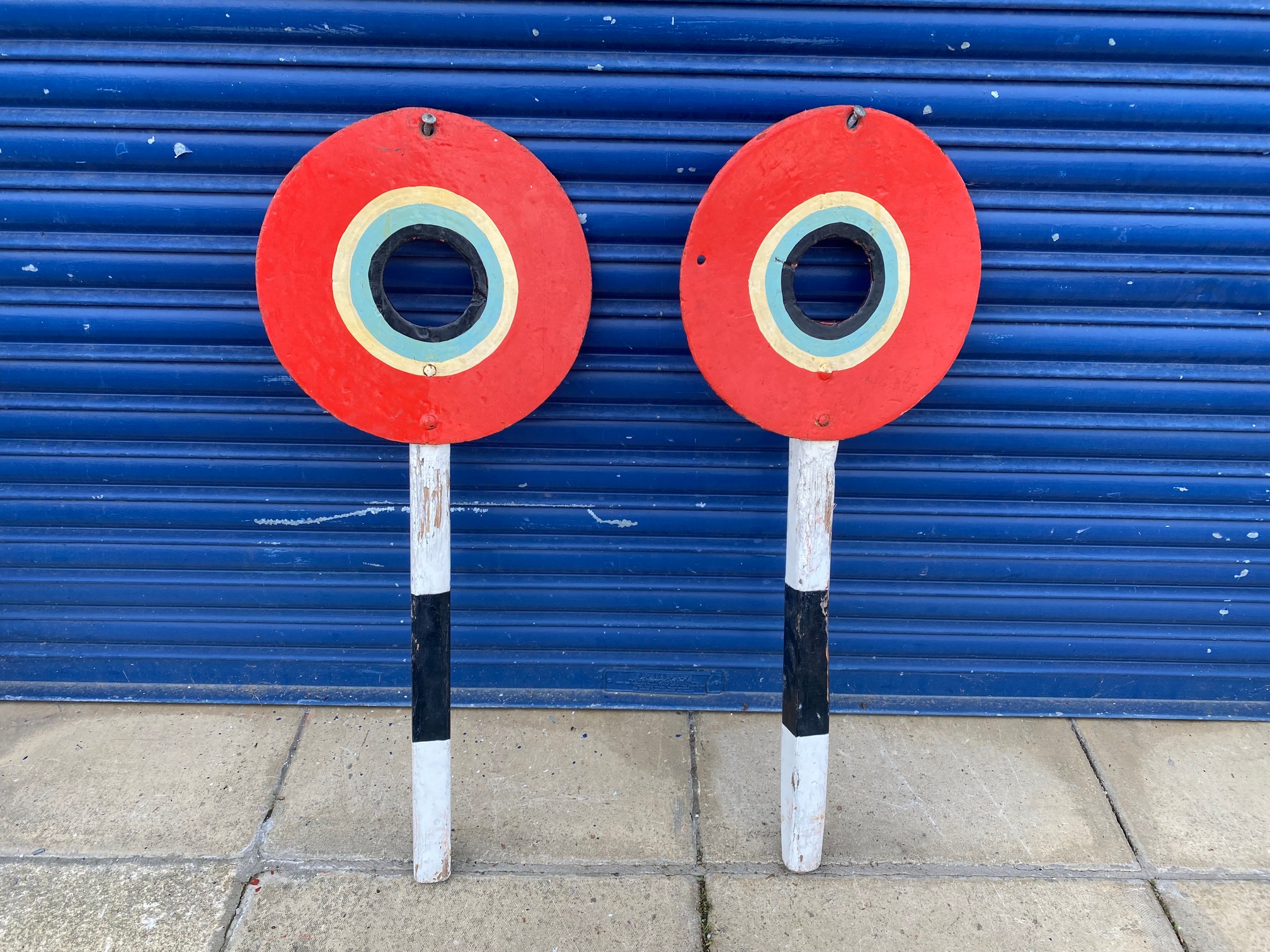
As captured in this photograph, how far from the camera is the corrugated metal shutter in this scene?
2252 mm

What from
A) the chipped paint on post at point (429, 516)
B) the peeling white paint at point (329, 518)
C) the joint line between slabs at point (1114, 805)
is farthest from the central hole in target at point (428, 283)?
the joint line between slabs at point (1114, 805)

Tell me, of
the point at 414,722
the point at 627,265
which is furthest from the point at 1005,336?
the point at 414,722

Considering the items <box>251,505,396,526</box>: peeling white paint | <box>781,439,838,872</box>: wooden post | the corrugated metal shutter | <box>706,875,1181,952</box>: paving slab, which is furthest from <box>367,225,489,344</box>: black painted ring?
<box>706,875,1181,952</box>: paving slab

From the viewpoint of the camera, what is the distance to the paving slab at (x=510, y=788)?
2246mm

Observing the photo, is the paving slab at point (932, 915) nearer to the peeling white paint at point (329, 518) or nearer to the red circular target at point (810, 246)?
the red circular target at point (810, 246)

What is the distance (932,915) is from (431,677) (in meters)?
1.49

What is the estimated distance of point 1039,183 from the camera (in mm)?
2355

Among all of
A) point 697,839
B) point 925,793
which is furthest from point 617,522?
point 925,793

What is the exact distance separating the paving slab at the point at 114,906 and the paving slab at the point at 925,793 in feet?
4.45

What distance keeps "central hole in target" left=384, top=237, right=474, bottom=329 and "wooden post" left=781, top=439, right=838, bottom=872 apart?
3.65 ft

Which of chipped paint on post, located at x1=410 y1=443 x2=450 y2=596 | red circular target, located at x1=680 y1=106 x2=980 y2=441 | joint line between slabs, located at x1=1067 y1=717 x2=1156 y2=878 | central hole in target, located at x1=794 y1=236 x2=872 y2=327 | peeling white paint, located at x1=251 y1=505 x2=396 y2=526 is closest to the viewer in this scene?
red circular target, located at x1=680 y1=106 x2=980 y2=441

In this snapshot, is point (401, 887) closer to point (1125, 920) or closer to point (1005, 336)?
point (1125, 920)

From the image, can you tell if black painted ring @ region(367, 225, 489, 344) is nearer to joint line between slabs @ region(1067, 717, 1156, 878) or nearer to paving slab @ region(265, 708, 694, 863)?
paving slab @ region(265, 708, 694, 863)

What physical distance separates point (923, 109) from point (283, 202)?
1.80m
